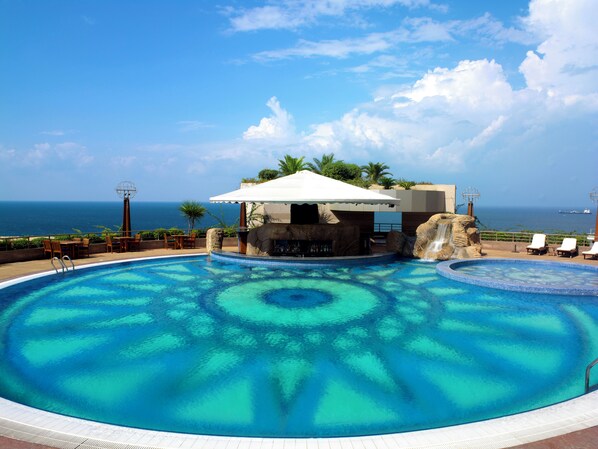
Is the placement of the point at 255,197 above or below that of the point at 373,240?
above

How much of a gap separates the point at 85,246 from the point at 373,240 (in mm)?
13229

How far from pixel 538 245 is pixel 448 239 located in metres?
4.76

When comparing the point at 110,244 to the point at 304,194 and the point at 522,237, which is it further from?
the point at 522,237

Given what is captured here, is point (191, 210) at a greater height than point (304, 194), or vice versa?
point (304, 194)

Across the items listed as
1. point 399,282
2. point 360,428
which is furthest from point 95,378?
point 399,282

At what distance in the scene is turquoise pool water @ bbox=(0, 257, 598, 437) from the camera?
5164mm

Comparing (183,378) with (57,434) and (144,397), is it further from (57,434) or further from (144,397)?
(57,434)

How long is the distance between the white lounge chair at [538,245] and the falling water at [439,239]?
4350 millimetres

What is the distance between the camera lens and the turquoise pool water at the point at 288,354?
516 centimetres

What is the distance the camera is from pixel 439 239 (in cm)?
1745

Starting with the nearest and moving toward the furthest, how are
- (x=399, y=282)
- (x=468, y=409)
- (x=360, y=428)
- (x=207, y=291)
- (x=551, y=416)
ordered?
(x=551, y=416), (x=360, y=428), (x=468, y=409), (x=207, y=291), (x=399, y=282)

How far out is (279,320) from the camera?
29.3 feet

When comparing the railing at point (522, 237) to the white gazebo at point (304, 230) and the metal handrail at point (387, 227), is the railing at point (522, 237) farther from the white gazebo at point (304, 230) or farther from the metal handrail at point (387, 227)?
the white gazebo at point (304, 230)

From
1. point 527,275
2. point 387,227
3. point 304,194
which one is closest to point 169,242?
point 304,194
